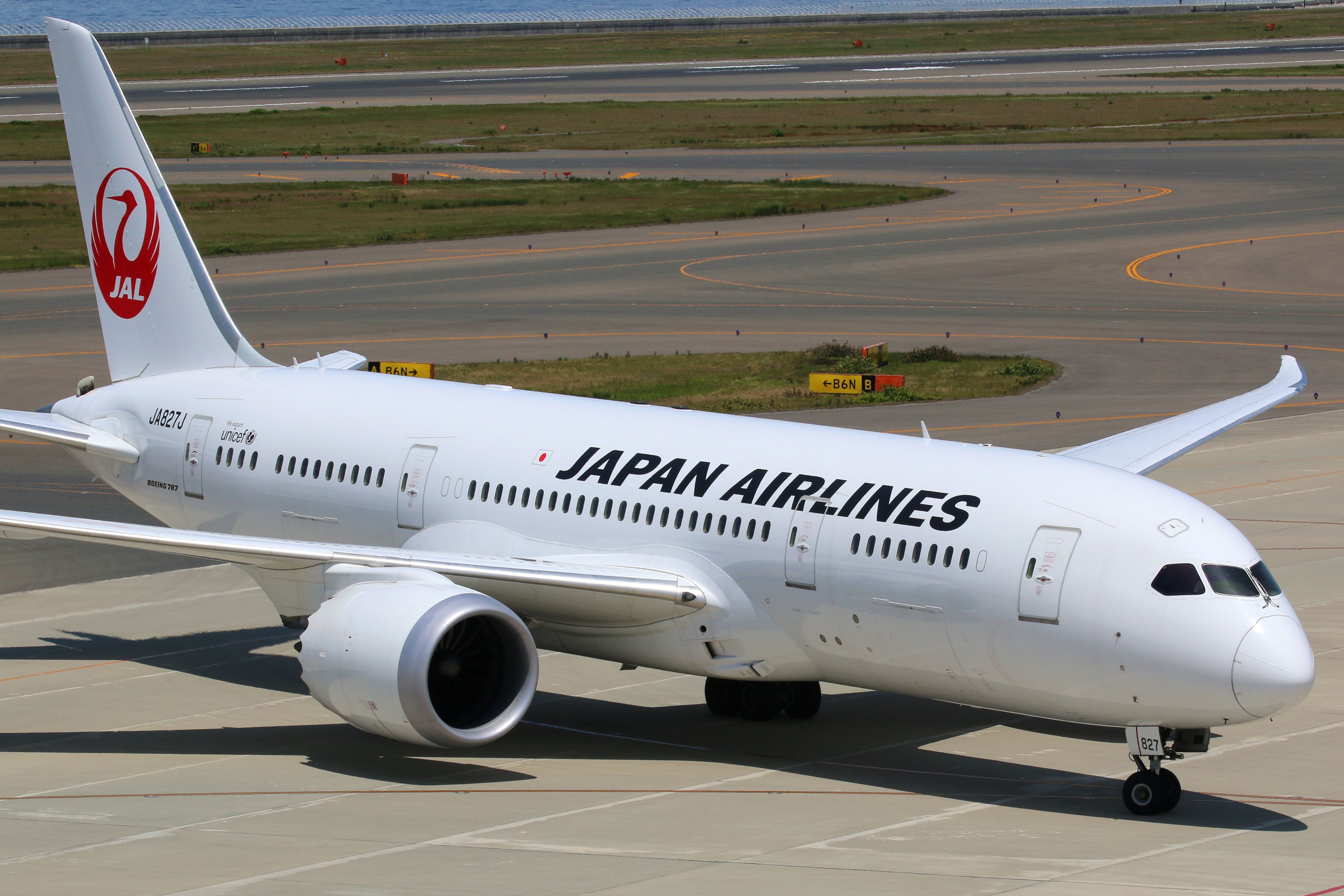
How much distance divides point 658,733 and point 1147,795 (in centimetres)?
774

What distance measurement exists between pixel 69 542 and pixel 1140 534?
88.7 feet

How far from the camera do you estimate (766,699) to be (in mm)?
26500

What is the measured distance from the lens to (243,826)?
69.9 feet

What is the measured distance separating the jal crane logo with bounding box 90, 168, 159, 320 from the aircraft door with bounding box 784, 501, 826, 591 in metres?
14.9

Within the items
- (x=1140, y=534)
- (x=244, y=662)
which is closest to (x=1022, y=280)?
(x=244, y=662)

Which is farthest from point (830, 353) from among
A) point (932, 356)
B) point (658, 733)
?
point (658, 733)

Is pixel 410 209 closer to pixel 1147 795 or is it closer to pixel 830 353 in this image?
pixel 830 353

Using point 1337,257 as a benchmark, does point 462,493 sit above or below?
below

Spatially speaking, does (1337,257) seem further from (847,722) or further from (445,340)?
(847,722)

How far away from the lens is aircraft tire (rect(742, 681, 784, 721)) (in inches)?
1043

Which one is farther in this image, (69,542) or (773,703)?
(69,542)

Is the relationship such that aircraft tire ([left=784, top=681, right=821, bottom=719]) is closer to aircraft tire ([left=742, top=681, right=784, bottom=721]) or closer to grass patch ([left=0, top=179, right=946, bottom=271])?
aircraft tire ([left=742, top=681, right=784, bottom=721])

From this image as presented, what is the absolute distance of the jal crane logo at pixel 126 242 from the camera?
3244 cm

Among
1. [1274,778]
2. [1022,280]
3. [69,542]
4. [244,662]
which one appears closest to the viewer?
[1274,778]
